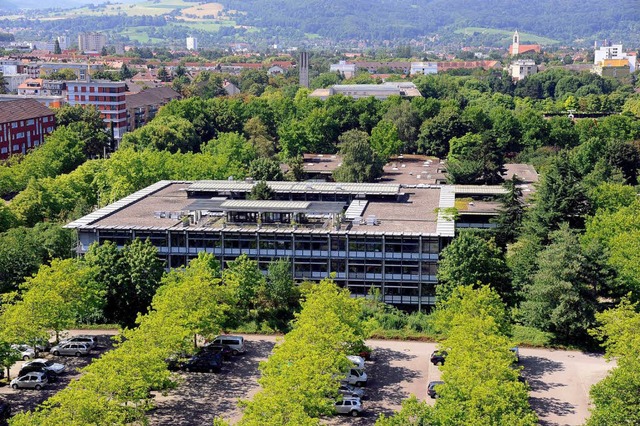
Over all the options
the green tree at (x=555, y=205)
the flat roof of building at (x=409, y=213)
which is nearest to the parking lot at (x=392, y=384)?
the flat roof of building at (x=409, y=213)

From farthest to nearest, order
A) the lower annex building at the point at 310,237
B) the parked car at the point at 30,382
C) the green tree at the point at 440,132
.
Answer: the green tree at the point at 440,132
the lower annex building at the point at 310,237
the parked car at the point at 30,382

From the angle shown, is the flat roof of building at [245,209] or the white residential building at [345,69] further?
the white residential building at [345,69]

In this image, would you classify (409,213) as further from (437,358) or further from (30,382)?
(30,382)

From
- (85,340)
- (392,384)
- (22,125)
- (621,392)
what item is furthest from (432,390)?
(22,125)

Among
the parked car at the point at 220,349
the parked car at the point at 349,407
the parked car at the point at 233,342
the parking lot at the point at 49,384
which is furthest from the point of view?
the parked car at the point at 233,342

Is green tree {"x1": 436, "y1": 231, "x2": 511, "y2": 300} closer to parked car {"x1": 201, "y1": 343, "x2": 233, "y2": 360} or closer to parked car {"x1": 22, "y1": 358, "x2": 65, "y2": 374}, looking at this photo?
parked car {"x1": 201, "y1": 343, "x2": 233, "y2": 360}

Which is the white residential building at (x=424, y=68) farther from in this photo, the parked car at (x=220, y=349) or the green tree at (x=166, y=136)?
the parked car at (x=220, y=349)
